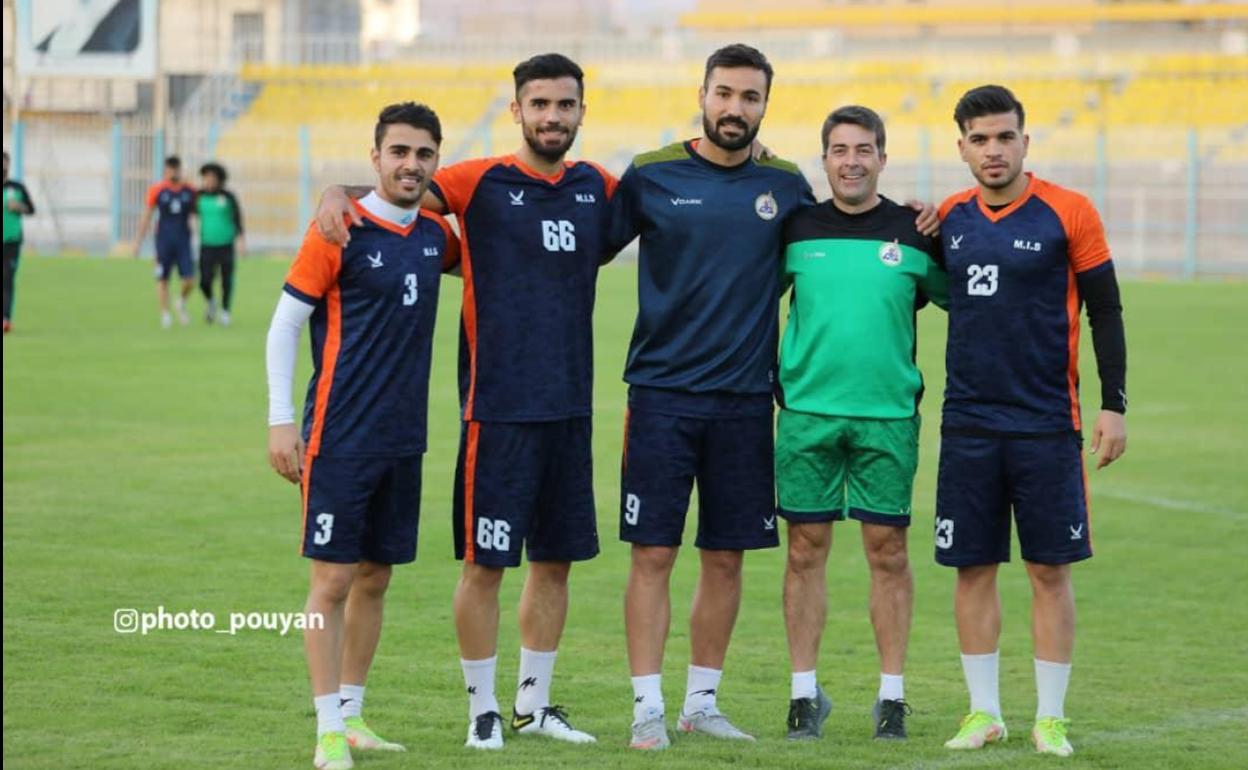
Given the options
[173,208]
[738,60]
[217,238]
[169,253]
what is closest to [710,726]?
[738,60]

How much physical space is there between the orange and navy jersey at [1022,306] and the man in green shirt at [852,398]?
21 cm

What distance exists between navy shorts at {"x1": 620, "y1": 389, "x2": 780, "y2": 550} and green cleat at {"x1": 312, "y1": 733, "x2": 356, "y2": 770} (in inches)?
46.9

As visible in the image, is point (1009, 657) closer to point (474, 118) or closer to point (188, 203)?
point (188, 203)

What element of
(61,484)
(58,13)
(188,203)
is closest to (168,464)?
(61,484)

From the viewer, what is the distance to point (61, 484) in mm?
11805

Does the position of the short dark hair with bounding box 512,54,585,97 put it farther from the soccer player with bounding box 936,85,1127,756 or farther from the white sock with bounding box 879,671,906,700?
the white sock with bounding box 879,671,906,700

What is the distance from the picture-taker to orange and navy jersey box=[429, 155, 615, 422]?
251 inches

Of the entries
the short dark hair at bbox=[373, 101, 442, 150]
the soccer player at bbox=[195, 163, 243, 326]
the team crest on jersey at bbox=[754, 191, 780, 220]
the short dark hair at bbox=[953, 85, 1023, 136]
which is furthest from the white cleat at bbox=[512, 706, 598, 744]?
the soccer player at bbox=[195, 163, 243, 326]

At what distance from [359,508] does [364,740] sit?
0.74 metres

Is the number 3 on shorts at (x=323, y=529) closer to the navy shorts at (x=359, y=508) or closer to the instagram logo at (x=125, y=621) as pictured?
the navy shorts at (x=359, y=508)

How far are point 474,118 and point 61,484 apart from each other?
1379 inches

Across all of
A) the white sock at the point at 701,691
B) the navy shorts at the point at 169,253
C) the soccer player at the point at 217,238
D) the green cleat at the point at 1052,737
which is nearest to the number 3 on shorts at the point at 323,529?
the white sock at the point at 701,691

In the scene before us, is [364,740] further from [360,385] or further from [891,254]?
[891,254]

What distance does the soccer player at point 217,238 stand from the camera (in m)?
24.0
